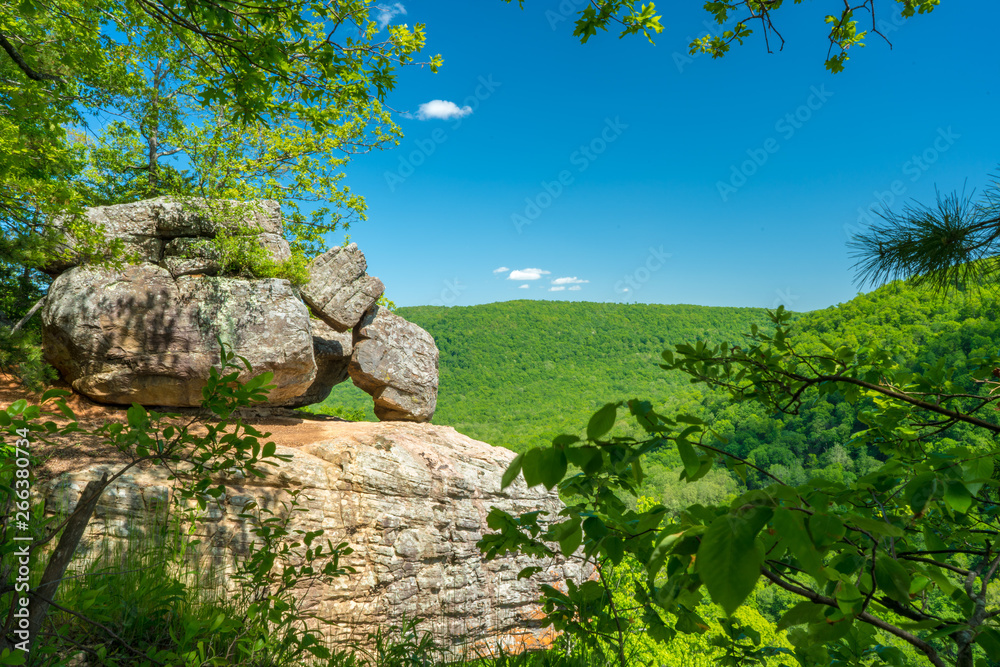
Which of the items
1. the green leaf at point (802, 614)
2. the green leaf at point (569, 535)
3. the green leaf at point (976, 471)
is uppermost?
the green leaf at point (976, 471)

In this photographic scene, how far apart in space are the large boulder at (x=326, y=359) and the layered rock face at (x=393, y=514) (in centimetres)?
155

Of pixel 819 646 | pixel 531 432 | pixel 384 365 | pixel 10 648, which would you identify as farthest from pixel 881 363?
pixel 531 432

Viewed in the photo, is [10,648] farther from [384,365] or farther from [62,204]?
[384,365]

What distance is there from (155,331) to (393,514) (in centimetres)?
453

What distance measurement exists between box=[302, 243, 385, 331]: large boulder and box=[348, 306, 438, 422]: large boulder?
500mm

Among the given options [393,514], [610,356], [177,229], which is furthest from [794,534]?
[610,356]

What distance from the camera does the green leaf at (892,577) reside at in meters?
0.85

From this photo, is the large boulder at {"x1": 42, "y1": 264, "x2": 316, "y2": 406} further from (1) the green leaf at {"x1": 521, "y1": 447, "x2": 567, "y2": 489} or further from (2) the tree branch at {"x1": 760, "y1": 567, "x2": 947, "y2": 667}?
(2) the tree branch at {"x1": 760, "y1": 567, "x2": 947, "y2": 667}

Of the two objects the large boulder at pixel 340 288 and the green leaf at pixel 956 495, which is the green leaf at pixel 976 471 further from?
the large boulder at pixel 340 288

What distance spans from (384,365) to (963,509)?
934cm

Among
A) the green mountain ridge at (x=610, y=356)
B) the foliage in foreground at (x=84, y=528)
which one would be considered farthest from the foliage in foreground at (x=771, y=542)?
the green mountain ridge at (x=610, y=356)

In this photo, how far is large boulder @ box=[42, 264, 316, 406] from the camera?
709 centimetres

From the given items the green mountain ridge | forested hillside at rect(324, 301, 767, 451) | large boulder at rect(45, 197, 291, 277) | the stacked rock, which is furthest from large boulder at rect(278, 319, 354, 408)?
forested hillside at rect(324, 301, 767, 451)

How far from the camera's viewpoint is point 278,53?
339 cm
